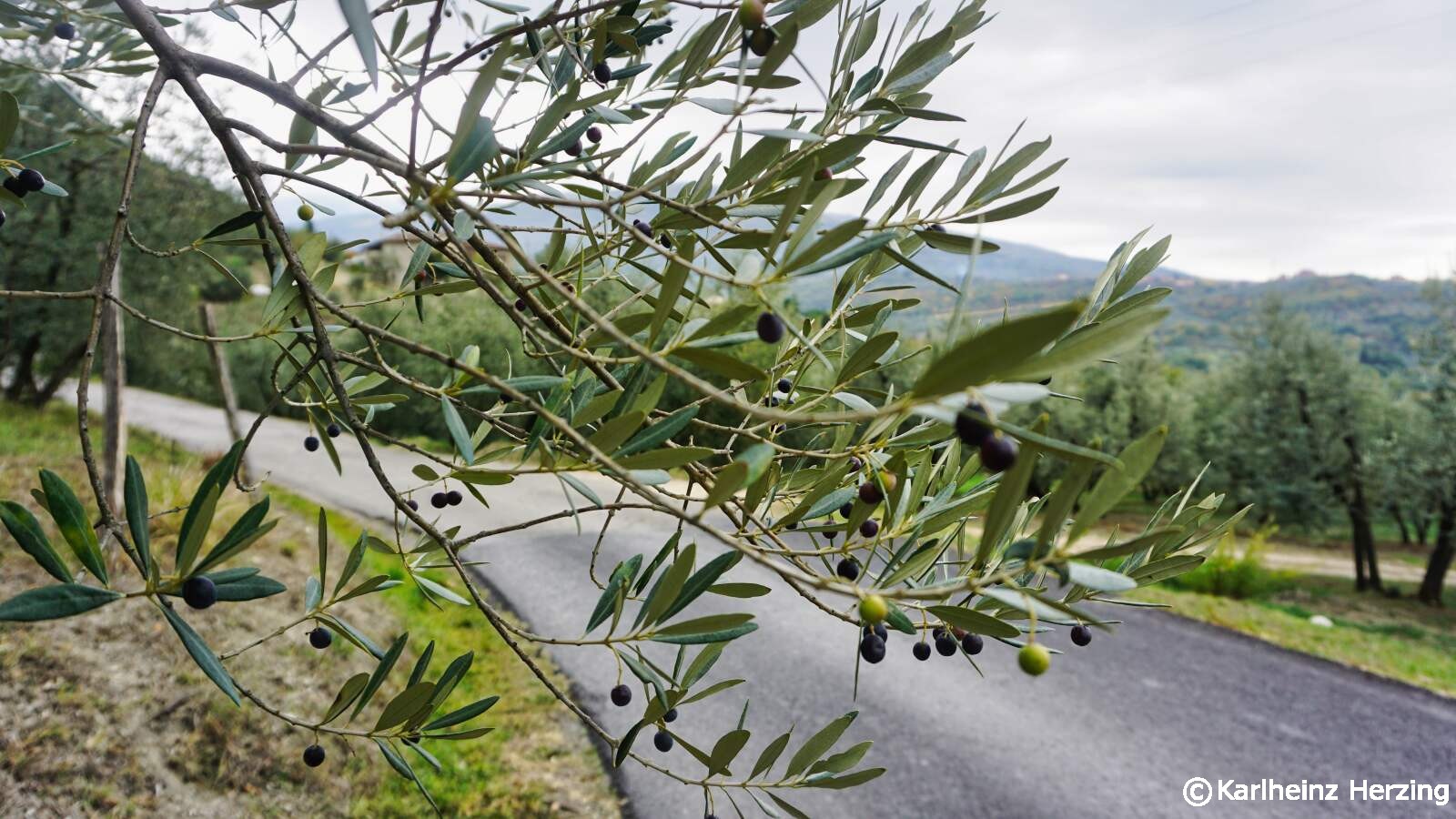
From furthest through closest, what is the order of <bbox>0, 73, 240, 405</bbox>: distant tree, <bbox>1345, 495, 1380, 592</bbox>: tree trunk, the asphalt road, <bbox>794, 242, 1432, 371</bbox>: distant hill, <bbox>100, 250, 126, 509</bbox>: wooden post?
<bbox>794, 242, 1432, 371</bbox>: distant hill < <bbox>1345, 495, 1380, 592</bbox>: tree trunk < <bbox>0, 73, 240, 405</bbox>: distant tree < <bbox>100, 250, 126, 509</bbox>: wooden post < the asphalt road

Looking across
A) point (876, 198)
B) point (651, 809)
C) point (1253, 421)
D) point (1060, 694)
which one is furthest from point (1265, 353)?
point (876, 198)

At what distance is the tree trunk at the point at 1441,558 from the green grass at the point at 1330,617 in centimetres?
26

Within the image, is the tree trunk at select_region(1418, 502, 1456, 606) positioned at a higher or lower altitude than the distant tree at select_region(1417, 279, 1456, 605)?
lower

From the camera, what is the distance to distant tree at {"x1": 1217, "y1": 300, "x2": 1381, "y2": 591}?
15.5 m

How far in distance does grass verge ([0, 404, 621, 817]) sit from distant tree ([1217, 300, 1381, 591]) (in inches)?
668

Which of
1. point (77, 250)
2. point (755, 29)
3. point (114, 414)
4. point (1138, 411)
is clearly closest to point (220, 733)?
point (114, 414)

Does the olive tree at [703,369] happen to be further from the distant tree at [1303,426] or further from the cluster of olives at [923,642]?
the distant tree at [1303,426]

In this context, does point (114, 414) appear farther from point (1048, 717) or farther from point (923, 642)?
point (1048, 717)

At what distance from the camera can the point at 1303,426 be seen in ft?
52.8

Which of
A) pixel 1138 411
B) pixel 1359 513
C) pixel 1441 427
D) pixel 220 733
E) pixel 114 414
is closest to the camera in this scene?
pixel 220 733

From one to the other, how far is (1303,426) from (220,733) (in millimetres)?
19352

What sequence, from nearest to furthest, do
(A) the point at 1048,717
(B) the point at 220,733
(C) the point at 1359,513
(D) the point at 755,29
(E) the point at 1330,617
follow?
(D) the point at 755,29 → (B) the point at 220,733 → (A) the point at 1048,717 → (E) the point at 1330,617 → (C) the point at 1359,513

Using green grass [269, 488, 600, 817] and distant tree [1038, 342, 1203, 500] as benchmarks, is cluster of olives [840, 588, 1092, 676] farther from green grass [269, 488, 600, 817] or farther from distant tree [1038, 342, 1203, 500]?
distant tree [1038, 342, 1203, 500]

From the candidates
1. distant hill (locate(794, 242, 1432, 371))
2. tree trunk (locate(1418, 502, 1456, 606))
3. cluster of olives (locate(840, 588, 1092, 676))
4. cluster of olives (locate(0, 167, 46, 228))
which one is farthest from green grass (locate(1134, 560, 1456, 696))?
distant hill (locate(794, 242, 1432, 371))
